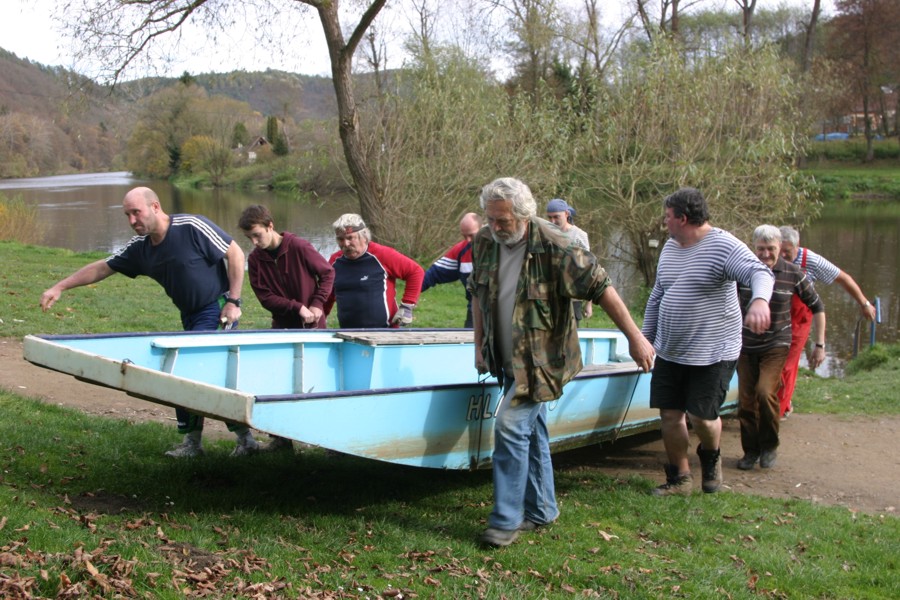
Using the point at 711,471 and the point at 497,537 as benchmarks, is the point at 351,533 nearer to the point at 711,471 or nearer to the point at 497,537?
the point at 497,537

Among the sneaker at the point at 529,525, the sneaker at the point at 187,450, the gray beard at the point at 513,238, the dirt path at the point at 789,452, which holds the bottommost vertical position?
the dirt path at the point at 789,452

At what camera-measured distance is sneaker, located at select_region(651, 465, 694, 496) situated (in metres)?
5.68

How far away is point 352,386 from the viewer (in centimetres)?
643

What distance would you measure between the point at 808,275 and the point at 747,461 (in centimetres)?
162

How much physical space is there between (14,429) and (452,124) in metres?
15.8

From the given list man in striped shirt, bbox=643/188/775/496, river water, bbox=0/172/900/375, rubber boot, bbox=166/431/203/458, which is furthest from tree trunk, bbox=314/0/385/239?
man in striped shirt, bbox=643/188/775/496

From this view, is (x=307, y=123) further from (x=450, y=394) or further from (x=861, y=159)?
(x=861, y=159)

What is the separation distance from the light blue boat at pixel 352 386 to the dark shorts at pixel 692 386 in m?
0.62

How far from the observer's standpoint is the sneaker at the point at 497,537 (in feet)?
14.7

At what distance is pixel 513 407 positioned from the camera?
4473 millimetres

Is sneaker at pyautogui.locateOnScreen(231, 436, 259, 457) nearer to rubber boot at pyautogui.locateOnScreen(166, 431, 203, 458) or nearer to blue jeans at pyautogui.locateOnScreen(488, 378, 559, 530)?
rubber boot at pyautogui.locateOnScreen(166, 431, 203, 458)

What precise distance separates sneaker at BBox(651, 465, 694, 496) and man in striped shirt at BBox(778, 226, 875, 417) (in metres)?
1.55

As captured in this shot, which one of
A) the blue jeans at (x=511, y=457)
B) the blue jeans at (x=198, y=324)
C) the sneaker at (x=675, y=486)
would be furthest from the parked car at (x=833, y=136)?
the blue jeans at (x=511, y=457)

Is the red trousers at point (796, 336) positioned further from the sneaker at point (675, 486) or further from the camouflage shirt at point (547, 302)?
the camouflage shirt at point (547, 302)
